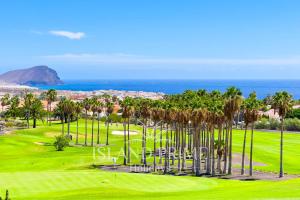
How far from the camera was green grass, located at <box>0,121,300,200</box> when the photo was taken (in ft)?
152

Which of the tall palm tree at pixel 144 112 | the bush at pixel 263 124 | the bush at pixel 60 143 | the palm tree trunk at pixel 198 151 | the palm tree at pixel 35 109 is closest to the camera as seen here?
the palm tree trunk at pixel 198 151

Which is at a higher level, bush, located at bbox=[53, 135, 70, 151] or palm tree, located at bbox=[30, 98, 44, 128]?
palm tree, located at bbox=[30, 98, 44, 128]

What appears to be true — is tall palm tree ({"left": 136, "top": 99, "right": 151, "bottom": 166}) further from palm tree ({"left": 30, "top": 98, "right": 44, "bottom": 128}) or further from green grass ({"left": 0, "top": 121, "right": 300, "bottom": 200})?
palm tree ({"left": 30, "top": 98, "right": 44, "bottom": 128})

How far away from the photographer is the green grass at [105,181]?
152 feet

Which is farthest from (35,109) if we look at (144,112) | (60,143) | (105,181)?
(105,181)

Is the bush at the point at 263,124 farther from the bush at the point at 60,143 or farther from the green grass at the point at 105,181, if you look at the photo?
the bush at the point at 60,143

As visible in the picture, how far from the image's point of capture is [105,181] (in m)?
55.5

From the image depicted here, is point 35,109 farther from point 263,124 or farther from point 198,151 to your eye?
point 198,151

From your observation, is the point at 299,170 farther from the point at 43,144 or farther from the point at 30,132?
the point at 30,132

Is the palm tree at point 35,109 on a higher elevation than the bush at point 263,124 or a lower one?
higher

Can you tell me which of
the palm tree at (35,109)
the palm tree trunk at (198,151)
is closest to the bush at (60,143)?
the palm tree trunk at (198,151)

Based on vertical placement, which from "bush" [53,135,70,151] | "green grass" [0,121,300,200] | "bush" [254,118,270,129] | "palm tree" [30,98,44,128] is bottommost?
"green grass" [0,121,300,200]

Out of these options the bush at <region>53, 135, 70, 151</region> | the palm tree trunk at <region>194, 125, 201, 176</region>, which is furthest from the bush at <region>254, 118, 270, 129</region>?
the palm tree trunk at <region>194, 125, 201, 176</region>

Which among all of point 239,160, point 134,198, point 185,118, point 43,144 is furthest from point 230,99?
point 43,144
